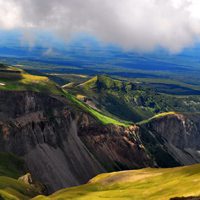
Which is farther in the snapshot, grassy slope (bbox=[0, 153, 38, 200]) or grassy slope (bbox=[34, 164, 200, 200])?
grassy slope (bbox=[0, 153, 38, 200])

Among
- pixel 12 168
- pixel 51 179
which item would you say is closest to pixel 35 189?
pixel 12 168

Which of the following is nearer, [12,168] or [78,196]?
[78,196]

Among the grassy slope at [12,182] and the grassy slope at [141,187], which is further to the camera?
the grassy slope at [12,182]

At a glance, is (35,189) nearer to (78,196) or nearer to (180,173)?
(78,196)

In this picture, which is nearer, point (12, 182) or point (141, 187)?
point (141, 187)
